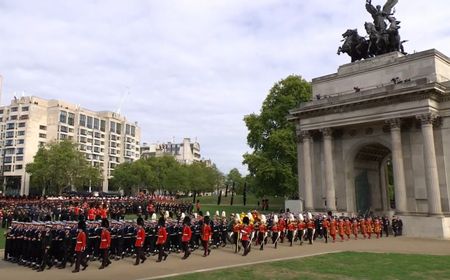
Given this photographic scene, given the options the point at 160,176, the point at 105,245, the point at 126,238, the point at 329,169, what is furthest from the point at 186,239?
the point at 160,176

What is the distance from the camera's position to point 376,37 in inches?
1352

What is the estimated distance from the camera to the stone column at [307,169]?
34250mm

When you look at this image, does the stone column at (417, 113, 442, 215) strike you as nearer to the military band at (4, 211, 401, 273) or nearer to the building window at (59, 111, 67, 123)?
the military band at (4, 211, 401, 273)

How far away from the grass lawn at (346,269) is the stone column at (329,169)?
15444 mm

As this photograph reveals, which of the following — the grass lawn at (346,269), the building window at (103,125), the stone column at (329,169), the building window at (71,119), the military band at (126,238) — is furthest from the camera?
the building window at (103,125)

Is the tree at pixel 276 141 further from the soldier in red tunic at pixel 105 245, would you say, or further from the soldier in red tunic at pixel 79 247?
the soldier in red tunic at pixel 79 247

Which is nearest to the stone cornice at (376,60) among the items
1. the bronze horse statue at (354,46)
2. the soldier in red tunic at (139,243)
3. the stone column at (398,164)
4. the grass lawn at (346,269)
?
the bronze horse statue at (354,46)

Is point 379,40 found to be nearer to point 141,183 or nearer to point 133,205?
point 133,205

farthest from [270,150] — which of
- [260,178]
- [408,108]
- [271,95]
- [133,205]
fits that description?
→ [408,108]

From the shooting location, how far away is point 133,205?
4125 cm

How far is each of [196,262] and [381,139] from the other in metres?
21.5

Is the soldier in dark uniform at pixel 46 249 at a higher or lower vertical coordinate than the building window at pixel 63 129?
lower

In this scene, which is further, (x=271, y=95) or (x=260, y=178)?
(x=271, y=95)

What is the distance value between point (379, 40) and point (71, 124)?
9535 centimetres
